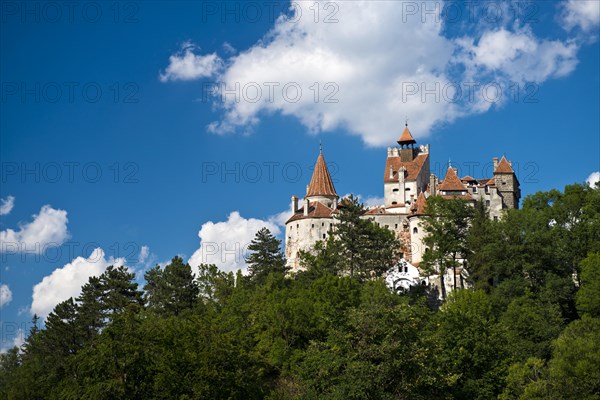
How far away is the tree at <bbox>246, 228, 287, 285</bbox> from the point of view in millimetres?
73000

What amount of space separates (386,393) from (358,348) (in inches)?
106

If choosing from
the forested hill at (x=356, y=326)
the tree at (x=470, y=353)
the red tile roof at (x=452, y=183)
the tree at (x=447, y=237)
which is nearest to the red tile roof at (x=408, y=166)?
the red tile roof at (x=452, y=183)

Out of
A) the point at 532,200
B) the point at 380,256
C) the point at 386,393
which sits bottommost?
the point at 386,393

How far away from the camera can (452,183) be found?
84.6 metres

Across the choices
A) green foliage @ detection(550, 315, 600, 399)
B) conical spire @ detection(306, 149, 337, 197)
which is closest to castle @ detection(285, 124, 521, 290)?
conical spire @ detection(306, 149, 337, 197)

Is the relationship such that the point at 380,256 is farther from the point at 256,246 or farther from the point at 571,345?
the point at 571,345

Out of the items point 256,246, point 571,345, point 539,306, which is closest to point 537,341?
point 539,306

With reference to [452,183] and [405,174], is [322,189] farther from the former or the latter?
Answer: [452,183]

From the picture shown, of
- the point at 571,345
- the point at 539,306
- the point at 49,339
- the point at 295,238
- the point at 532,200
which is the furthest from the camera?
the point at 295,238

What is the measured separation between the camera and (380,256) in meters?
69.4

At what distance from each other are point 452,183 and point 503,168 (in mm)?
6898

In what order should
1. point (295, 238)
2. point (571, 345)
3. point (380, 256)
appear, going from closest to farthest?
point (571, 345) → point (380, 256) → point (295, 238)

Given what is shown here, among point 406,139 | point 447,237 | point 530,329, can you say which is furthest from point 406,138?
point 530,329

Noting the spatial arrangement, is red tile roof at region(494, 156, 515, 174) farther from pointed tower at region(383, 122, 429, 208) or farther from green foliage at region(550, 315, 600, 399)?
green foliage at region(550, 315, 600, 399)
